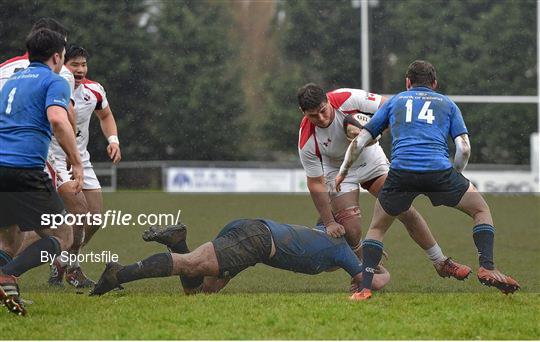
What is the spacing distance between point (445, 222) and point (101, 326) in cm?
639

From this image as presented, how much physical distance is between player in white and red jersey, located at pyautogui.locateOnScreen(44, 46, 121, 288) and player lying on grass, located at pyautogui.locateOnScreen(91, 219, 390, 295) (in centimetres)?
94

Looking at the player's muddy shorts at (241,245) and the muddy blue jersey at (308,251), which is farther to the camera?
the muddy blue jersey at (308,251)

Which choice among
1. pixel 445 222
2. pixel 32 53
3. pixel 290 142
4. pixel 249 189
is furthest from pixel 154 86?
pixel 249 189

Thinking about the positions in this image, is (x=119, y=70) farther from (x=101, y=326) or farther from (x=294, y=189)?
(x=294, y=189)

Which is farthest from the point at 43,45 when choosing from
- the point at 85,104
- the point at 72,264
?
the point at 72,264

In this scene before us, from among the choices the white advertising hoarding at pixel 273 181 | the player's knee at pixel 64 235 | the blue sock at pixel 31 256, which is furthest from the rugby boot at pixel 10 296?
the white advertising hoarding at pixel 273 181

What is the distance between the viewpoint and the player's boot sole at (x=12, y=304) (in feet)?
19.0

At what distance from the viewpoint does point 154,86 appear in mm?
10492

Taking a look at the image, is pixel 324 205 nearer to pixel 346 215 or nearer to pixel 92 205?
pixel 346 215

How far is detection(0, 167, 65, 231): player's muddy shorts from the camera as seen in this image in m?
6.05

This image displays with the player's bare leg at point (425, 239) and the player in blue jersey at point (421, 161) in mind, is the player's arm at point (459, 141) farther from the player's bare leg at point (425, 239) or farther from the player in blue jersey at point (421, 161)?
the player's bare leg at point (425, 239)

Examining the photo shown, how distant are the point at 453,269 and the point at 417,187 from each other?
82 cm

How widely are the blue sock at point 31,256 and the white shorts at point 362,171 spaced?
93.0 inches

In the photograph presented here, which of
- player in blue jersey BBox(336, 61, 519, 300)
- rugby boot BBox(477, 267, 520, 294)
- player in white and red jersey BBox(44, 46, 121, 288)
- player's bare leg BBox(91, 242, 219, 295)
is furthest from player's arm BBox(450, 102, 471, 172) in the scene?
player in white and red jersey BBox(44, 46, 121, 288)
